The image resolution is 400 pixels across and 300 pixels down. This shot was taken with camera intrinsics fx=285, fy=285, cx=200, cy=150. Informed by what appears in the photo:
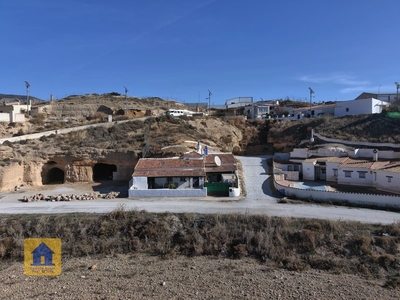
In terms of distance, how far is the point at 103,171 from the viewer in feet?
111

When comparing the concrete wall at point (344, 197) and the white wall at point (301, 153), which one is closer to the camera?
the concrete wall at point (344, 197)

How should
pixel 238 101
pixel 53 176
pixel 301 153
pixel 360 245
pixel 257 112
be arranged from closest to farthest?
pixel 360 245, pixel 301 153, pixel 53 176, pixel 257 112, pixel 238 101

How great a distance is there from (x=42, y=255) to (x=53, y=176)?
18.5 m

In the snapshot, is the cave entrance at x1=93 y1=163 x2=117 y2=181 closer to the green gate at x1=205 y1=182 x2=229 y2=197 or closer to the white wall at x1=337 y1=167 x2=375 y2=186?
the green gate at x1=205 y1=182 x2=229 y2=197

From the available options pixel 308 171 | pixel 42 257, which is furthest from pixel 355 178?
pixel 42 257

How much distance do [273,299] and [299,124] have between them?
1387 inches

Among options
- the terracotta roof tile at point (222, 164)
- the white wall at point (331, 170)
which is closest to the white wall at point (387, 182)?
the white wall at point (331, 170)

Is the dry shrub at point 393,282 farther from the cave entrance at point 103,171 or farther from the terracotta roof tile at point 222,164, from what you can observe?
the cave entrance at point 103,171

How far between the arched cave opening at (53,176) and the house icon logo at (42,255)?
1626cm

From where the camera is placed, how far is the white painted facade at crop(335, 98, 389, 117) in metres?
42.4

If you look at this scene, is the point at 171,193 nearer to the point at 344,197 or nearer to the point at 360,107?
the point at 344,197

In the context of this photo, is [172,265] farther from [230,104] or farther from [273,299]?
[230,104]

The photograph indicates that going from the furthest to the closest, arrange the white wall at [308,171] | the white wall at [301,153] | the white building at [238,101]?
the white building at [238,101] → the white wall at [301,153] → the white wall at [308,171]

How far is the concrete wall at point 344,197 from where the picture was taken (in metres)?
19.4
